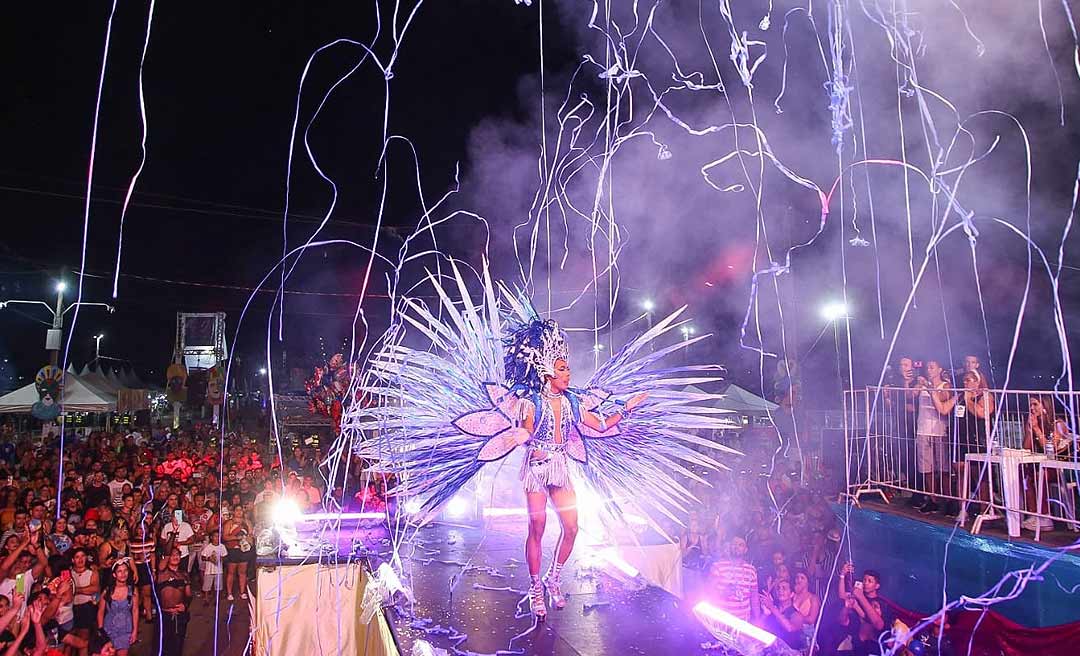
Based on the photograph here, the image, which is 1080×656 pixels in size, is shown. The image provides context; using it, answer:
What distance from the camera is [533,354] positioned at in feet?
13.2

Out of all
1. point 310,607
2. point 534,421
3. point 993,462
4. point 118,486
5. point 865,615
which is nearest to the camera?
point 534,421

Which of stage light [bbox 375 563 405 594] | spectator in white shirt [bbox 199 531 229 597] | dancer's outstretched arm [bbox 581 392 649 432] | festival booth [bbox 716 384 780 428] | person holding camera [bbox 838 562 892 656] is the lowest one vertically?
spectator in white shirt [bbox 199 531 229 597]

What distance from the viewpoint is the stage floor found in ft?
11.6

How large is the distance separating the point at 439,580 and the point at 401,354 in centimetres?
153

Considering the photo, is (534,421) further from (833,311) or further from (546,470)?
(833,311)

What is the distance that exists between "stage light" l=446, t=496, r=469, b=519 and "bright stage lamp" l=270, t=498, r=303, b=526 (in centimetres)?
158

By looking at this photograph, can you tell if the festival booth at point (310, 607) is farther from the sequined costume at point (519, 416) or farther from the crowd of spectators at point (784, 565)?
the crowd of spectators at point (784, 565)

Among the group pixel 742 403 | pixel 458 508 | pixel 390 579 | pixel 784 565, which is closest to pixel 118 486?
pixel 458 508

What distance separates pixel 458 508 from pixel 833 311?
773 cm

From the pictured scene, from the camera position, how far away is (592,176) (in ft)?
33.0

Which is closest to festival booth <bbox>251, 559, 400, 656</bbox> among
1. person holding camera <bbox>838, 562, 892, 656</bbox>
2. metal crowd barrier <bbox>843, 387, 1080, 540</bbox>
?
person holding camera <bbox>838, 562, 892, 656</bbox>

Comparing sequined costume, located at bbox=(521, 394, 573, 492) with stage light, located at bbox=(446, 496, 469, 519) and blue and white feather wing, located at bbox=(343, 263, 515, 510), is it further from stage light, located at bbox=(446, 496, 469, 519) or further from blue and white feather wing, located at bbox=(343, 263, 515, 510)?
stage light, located at bbox=(446, 496, 469, 519)

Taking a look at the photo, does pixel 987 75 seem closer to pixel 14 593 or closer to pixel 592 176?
pixel 592 176

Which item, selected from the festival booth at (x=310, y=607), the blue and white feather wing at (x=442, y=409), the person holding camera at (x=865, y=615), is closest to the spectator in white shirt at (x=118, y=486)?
the festival booth at (x=310, y=607)
